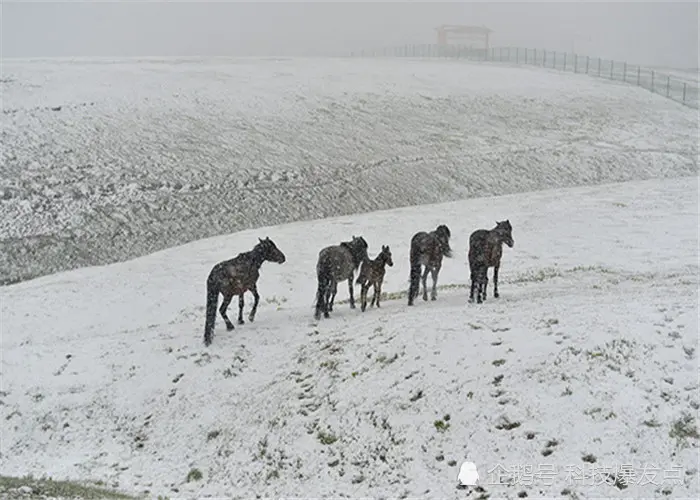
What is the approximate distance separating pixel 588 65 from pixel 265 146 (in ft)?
206

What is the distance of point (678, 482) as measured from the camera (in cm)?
902

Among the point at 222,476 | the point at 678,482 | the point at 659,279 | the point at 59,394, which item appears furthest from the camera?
the point at 659,279

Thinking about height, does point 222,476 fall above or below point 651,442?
below

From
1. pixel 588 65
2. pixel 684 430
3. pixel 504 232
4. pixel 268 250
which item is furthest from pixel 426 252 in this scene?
pixel 588 65

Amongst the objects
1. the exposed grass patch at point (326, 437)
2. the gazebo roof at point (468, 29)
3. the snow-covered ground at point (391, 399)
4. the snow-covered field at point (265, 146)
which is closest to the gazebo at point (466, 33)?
the gazebo roof at point (468, 29)

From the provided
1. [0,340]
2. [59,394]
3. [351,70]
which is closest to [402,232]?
[0,340]

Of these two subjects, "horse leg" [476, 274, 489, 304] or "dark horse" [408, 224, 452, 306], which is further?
"dark horse" [408, 224, 452, 306]

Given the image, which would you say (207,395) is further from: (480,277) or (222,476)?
(480,277)

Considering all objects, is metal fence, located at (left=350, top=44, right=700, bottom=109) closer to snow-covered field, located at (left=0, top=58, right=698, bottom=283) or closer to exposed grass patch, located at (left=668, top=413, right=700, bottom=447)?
snow-covered field, located at (left=0, top=58, right=698, bottom=283)

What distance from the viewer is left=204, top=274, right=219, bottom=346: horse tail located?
16.2 metres

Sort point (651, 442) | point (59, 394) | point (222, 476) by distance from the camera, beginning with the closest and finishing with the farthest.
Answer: point (651, 442) → point (222, 476) → point (59, 394)

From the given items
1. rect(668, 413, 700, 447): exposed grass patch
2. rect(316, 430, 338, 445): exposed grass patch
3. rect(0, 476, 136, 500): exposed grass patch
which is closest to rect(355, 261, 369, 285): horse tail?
rect(316, 430, 338, 445): exposed grass patch

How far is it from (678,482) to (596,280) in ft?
41.4

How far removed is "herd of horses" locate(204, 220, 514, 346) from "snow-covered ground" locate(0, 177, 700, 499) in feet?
1.96
